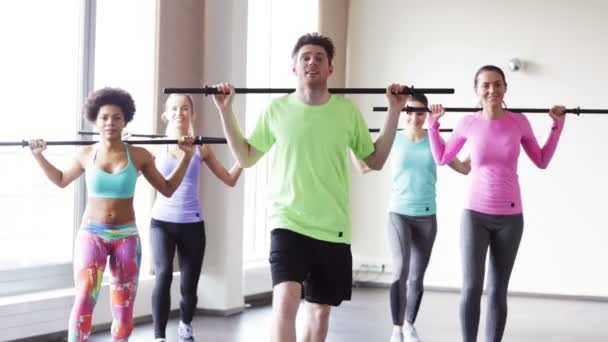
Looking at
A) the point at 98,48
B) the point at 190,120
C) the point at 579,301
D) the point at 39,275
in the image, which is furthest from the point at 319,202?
the point at 579,301

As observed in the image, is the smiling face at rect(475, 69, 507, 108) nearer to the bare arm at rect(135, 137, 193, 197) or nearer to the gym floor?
the bare arm at rect(135, 137, 193, 197)

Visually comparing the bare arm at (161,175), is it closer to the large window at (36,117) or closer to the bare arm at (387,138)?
the bare arm at (387,138)

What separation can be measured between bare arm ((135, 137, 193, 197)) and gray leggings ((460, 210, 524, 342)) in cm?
149

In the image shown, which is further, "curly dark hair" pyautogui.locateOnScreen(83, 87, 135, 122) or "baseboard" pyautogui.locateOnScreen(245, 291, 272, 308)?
"baseboard" pyautogui.locateOnScreen(245, 291, 272, 308)

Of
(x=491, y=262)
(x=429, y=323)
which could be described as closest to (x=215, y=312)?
(x=429, y=323)

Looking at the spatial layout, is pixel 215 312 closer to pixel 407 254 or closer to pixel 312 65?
pixel 407 254

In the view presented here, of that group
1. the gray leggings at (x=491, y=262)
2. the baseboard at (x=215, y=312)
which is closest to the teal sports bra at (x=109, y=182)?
the gray leggings at (x=491, y=262)

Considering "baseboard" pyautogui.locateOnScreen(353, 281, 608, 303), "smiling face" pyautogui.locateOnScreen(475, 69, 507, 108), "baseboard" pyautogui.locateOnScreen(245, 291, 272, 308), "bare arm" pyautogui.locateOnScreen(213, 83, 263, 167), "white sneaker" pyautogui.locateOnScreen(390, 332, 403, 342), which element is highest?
"smiling face" pyautogui.locateOnScreen(475, 69, 507, 108)

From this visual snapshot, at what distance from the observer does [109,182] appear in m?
4.32

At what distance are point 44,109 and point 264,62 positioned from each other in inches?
110

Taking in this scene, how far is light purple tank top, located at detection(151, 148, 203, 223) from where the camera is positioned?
207 inches

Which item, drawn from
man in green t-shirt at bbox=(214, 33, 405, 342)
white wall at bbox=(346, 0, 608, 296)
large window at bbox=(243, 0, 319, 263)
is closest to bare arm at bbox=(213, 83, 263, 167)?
man in green t-shirt at bbox=(214, 33, 405, 342)

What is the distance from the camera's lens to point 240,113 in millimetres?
6973

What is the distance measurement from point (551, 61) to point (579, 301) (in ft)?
7.12
